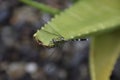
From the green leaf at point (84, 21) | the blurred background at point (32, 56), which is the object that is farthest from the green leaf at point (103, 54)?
the blurred background at point (32, 56)

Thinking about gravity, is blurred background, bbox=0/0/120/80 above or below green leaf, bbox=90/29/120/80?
below

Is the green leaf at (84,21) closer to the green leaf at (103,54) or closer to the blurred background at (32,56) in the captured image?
the green leaf at (103,54)

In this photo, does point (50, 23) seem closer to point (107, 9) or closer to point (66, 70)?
point (107, 9)

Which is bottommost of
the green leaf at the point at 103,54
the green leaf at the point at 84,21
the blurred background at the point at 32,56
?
the blurred background at the point at 32,56

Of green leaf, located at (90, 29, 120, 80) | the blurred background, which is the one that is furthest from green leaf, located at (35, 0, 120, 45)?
the blurred background

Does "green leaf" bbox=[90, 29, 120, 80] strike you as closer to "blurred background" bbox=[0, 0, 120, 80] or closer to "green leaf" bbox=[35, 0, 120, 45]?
"green leaf" bbox=[35, 0, 120, 45]

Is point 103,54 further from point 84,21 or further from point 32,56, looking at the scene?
point 32,56
